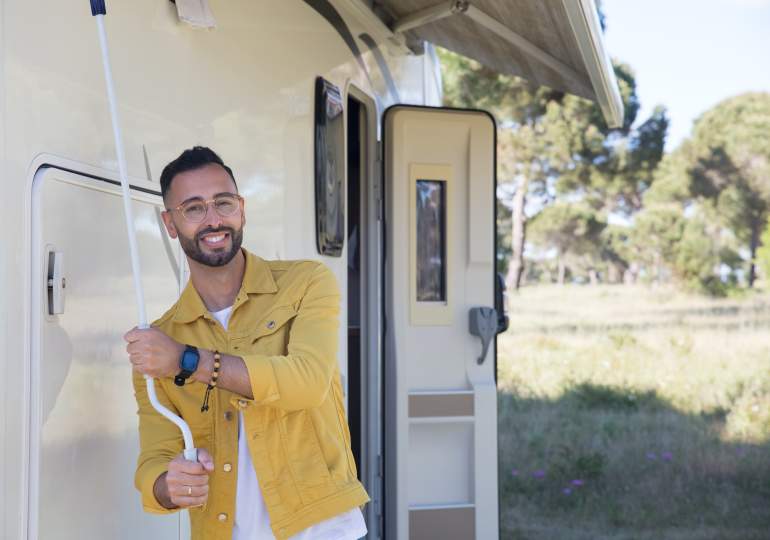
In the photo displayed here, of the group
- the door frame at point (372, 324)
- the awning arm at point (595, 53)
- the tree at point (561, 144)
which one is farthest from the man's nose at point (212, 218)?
the tree at point (561, 144)

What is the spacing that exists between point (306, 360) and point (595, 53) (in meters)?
2.31

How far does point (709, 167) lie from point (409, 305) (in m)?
23.2

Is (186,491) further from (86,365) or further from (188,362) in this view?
(86,365)

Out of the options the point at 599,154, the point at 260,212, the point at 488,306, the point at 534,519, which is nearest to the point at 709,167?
the point at 599,154

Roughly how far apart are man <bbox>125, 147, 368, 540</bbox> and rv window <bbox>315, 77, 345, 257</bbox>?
146 centimetres

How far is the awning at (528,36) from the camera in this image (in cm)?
367

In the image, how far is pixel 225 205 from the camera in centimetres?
214

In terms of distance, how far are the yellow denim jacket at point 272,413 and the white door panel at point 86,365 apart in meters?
0.14

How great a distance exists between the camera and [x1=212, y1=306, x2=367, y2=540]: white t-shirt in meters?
2.10

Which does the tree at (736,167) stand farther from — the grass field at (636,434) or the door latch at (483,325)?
the door latch at (483,325)

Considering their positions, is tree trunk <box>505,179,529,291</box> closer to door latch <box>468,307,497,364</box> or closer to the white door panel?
door latch <box>468,307,497,364</box>

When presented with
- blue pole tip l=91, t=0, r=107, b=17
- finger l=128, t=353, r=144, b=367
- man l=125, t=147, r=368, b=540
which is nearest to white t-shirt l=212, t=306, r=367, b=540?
man l=125, t=147, r=368, b=540

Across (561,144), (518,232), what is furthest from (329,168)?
(518,232)

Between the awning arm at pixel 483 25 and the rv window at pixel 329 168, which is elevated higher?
the awning arm at pixel 483 25
